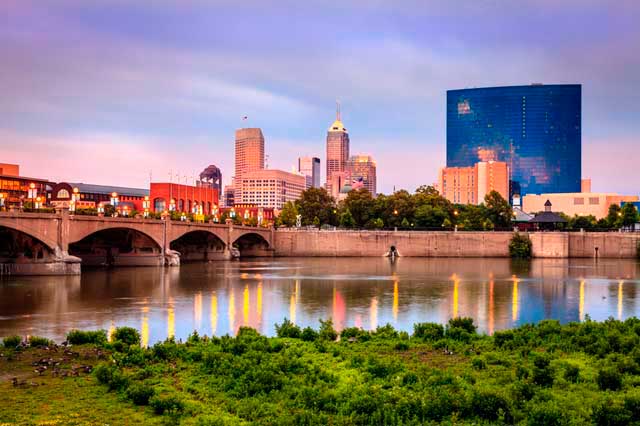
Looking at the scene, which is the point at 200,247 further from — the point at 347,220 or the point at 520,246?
the point at 520,246

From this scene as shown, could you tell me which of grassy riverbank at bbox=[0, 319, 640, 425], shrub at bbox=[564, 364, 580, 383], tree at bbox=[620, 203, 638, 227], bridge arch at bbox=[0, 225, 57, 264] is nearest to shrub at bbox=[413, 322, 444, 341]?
grassy riverbank at bbox=[0, 319, 640, 425]

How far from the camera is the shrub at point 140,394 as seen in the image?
749 inches

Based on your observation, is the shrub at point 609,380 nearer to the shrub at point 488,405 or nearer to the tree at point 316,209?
the shrub at point 488,405

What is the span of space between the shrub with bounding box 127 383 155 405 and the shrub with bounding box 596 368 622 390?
1332cm

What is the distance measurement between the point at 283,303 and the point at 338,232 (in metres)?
96.0

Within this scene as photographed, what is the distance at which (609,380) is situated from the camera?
20391mm

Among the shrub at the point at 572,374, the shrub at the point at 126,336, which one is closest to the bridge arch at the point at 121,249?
the shrub at the point at 126,336

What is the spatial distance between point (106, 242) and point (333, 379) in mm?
87106

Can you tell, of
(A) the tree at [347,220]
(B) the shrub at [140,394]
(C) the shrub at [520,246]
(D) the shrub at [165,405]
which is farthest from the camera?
(A) the tree at [347,220]

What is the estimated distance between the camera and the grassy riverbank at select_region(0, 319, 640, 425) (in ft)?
57.4

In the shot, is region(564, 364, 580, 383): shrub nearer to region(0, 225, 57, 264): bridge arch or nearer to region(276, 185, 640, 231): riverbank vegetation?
region(0, 225, 57, 264): bridge arch

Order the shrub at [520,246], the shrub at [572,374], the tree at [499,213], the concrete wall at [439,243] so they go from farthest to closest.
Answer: the tree at [499,213], the shrub at [520,246], the concrete wall at [439,243], the shrub at [572,374]

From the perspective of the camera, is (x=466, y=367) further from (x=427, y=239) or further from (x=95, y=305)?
(x=427, y=239)

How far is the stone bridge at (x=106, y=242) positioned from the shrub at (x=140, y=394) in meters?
58.1
